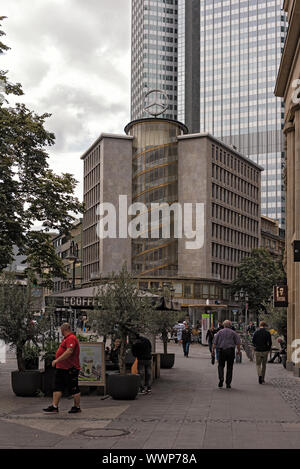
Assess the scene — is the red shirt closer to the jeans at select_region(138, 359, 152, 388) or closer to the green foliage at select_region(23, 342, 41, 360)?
the green foliage at select_region(23, 342, 41, 360)

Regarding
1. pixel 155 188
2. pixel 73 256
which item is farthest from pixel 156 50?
pixel 73 256

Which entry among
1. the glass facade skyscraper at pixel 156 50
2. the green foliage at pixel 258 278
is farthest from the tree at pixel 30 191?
the glass facade skyscraper at pixel 156 50

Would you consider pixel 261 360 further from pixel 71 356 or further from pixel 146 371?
pixel 71 356

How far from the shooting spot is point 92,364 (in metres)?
15.5

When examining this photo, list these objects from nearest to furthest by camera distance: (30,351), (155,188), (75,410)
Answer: (75,410)
(30,351)
(155,188)

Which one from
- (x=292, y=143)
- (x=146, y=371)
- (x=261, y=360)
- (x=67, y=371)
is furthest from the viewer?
(x=292, y=143)

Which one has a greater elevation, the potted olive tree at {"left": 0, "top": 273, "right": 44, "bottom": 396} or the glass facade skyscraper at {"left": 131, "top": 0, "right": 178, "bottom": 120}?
the glass facade skyscraper at {"left": 131, "top": 0, "right": 178, "bottom": 120}

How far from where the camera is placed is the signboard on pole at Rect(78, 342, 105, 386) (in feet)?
50.3

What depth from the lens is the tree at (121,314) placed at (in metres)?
15.0

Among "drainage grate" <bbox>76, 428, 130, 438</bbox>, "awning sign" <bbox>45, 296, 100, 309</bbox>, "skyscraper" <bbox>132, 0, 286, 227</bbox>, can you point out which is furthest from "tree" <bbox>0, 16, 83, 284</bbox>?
"skyscraper" <bbox>132, 0, 286, 227</bbox>

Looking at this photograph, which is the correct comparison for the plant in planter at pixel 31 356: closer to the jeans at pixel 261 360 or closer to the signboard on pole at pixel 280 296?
the jeans at pixel 261 360

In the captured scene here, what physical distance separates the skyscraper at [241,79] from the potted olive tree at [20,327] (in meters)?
145

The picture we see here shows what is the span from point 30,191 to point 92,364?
31.2 ft

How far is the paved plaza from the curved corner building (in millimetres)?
77156
